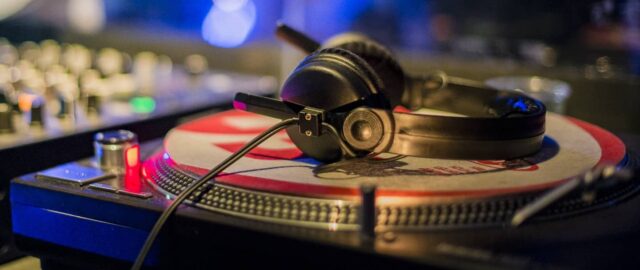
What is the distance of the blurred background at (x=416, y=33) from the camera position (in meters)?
1.73

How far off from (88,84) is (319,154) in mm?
901

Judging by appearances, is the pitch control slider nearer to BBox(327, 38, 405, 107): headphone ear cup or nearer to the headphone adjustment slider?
the headphone adjustment slider

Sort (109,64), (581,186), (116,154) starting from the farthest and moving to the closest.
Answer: (109,64)
(116,154)
(581,186)

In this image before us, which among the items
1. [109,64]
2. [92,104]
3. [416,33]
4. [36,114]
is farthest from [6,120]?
[416,33]

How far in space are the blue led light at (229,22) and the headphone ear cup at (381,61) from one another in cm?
134

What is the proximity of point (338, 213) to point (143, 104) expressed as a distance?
87cm

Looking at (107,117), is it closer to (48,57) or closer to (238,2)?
(48,57)

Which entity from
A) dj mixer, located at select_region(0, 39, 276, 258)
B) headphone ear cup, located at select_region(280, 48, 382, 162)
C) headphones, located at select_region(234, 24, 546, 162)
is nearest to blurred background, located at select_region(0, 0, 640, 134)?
dj mixer, located at select_region(0, 39, 276, 258)

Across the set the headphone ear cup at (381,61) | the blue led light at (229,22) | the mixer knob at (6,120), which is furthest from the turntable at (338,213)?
the blue led light at (229,22)

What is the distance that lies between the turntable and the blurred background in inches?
31.5

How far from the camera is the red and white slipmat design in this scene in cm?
76

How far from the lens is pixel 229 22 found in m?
2.42

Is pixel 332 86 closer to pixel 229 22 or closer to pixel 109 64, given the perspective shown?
pixel 109 64

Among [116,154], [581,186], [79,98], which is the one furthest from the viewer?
[79,98]
